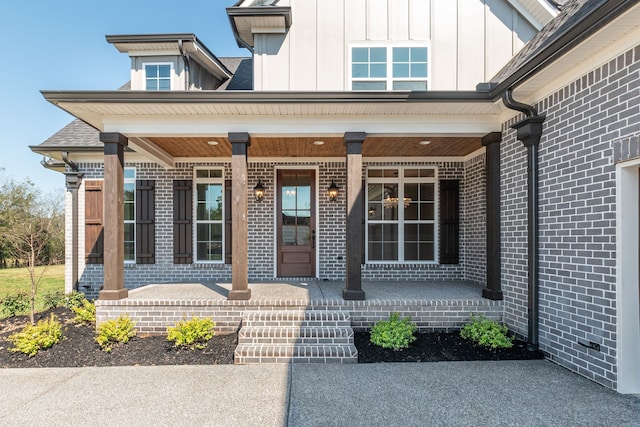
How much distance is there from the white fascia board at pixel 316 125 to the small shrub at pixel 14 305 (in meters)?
3.80

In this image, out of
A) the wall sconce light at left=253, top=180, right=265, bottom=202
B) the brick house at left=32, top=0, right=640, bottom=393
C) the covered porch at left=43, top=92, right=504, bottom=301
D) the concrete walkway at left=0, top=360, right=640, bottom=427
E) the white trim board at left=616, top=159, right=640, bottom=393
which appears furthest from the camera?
the wall sconce light at left=253, top=180, right=265, bottom=202

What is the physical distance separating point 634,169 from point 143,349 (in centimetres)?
558

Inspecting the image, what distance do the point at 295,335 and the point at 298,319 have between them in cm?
28

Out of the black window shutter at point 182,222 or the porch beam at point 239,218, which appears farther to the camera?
the black window shutter at point 182,222

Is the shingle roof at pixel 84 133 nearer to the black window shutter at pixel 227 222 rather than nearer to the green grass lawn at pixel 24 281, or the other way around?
the black window shutter at pixel 227 222

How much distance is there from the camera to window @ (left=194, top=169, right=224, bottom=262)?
7.16 m

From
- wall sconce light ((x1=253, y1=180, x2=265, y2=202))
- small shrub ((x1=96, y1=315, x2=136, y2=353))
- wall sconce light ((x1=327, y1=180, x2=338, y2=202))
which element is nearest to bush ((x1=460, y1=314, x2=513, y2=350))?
wall sconce light ((x1=327, y1=180, x2=338, y2=202))

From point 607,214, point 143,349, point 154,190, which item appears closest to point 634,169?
point 607,214

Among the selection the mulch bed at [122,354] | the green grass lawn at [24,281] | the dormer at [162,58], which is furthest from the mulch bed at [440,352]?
the green grass lawn at [24,281]

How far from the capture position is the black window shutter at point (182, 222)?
702 cm

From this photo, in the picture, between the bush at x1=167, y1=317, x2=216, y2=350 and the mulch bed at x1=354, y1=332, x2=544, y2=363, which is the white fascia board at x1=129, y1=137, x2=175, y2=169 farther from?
the mulch bed at x1=354, y1=332, x2=544, y2=363

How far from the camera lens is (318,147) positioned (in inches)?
245

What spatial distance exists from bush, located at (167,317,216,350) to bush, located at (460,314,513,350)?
3.34 m

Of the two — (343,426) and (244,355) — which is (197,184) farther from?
(343,426)
